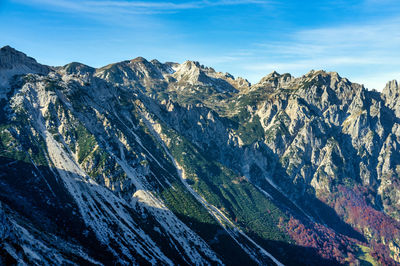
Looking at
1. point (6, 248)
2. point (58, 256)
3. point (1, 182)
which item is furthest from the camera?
point (1, 182)

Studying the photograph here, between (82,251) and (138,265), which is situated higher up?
(82,251)

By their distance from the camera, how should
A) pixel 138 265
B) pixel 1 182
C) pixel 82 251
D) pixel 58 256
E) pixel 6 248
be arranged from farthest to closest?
pixel 1 182, pixel 138 265, pixel 82 251, pixel 58 256, pixel 6 248

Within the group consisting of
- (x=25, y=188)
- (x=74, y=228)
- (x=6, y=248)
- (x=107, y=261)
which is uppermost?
(x=25, y=188)

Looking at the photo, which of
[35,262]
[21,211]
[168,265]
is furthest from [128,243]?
[35,262]

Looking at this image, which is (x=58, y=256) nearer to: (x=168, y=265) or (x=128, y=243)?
(x=128, y=243)

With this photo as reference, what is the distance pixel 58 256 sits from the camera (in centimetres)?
13562

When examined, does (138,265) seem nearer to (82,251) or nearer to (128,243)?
(128,243)

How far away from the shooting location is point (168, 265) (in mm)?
198375

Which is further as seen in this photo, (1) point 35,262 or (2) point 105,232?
(2) point 105,232

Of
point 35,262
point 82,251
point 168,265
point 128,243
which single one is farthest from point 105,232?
point 35,262

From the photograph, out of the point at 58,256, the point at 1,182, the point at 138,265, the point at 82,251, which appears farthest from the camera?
the point at 1,182

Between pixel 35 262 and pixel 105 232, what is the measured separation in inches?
3089

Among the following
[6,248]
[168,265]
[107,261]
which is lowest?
[168,265]

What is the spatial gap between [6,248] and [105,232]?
86559 millimetres
